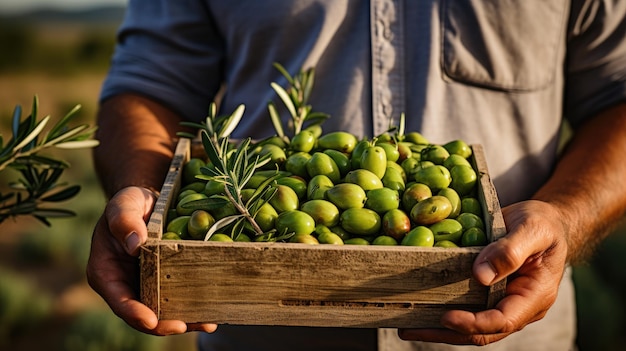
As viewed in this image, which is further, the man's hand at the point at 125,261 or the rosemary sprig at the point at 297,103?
the rosemary sprig at the point at 297,103

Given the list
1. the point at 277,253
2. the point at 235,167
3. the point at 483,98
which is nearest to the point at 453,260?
the point at 277,253

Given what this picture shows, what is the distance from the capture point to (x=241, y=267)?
1.55 m

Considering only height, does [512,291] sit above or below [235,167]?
below

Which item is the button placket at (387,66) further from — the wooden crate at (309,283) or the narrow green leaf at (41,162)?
the narrow green leaf at (41,162)

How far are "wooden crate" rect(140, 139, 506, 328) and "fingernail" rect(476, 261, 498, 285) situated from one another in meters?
0.04

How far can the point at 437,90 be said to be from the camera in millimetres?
2322

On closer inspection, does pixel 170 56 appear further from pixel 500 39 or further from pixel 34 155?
pixel 500 39

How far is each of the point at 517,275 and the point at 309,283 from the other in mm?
487

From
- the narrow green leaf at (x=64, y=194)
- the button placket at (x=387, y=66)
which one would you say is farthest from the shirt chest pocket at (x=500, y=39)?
the narrow green leaf at (x=64, y=194)

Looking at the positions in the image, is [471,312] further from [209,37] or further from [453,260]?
[209,37]

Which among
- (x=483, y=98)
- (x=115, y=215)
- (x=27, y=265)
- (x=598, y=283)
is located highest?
(x=115, y=215)

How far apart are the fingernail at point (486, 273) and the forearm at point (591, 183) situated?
578mm

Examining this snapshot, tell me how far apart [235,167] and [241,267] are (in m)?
0.27

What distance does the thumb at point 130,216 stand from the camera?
61.1 inches
